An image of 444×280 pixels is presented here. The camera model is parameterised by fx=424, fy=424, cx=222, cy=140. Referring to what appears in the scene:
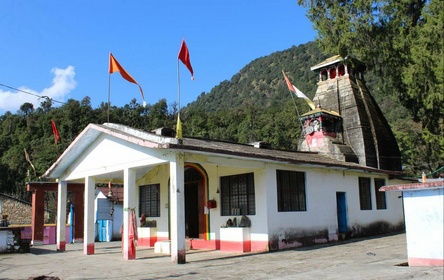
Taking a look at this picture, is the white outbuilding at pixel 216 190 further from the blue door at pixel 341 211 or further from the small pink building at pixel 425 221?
the small pink building at pixel 425 221

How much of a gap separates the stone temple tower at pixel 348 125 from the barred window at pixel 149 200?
32.4ft

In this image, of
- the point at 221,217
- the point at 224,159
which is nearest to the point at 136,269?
the point at 224,159

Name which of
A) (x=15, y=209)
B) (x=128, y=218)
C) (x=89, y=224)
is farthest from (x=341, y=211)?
(x=15, y=209)

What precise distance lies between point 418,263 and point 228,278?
13.7ft

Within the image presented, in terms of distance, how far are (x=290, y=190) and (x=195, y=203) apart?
397 cm

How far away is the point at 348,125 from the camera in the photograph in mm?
24484

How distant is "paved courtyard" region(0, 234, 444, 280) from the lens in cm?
905

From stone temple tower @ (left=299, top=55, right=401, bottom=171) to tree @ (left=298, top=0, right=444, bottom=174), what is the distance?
2850 mm

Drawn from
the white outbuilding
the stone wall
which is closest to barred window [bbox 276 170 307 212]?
the white outbuilding

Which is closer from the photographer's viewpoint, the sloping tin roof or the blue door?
the sloping tin roof

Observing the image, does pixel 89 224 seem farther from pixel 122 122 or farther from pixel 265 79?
pixel 265 79

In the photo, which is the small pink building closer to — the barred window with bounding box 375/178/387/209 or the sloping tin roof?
the sloping tin roof

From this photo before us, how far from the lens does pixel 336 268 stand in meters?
9.90

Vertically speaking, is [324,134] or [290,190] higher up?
[324,134]
